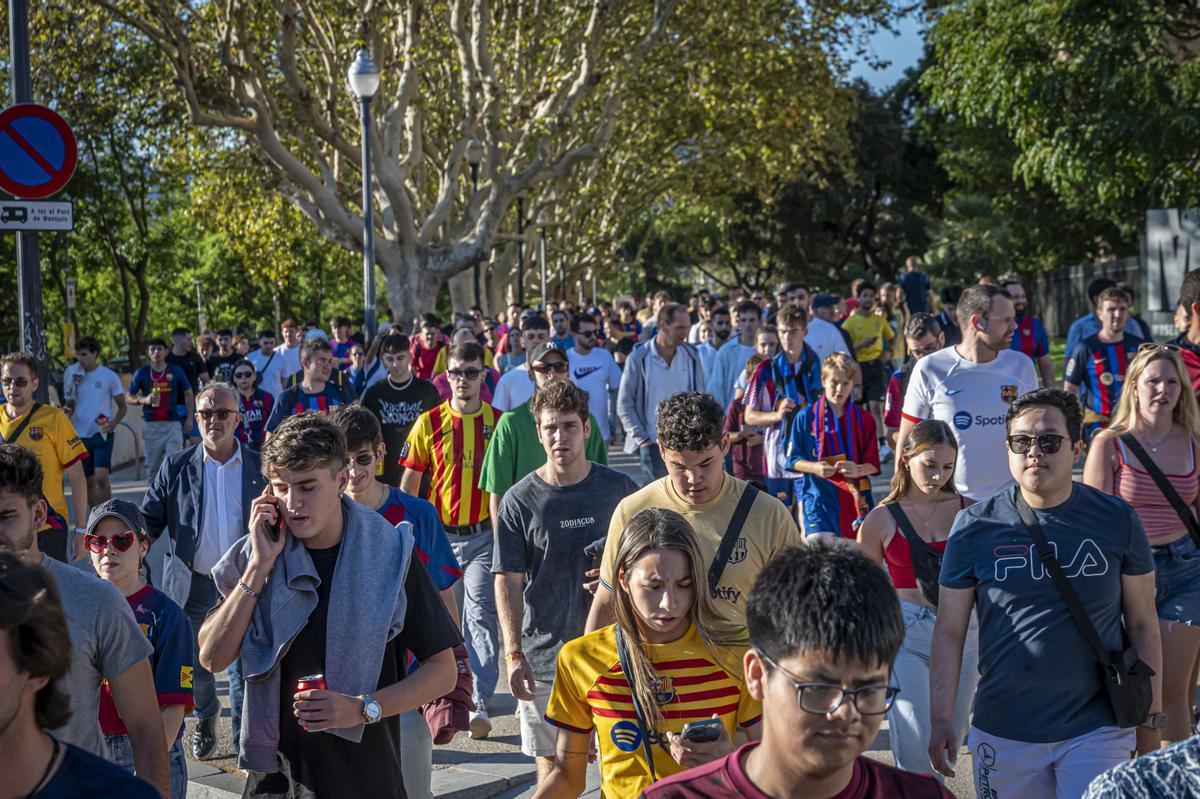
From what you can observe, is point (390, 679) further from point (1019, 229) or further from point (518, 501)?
point (1019, 229)

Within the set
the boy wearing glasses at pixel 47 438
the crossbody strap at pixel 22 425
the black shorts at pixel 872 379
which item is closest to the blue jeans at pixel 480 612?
the boy wearing glasses at pixel 47 438

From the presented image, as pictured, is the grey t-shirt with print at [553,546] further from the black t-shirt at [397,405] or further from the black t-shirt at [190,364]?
the black t-shirt at [190,364]

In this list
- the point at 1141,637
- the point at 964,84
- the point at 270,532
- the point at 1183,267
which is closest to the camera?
the point at 270,532

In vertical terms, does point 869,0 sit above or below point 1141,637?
above

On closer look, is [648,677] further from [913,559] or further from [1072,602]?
[913,559]

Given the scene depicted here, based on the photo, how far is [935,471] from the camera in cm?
606

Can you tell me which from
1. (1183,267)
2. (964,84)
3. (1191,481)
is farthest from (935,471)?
(964,84)

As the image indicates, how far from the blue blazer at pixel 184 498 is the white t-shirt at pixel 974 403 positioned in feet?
10.9

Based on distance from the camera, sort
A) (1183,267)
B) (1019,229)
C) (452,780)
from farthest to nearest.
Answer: (1019,229), (1183,267), (452,780)

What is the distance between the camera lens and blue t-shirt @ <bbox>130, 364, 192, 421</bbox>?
15.6 metres

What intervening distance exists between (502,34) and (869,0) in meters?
7.71

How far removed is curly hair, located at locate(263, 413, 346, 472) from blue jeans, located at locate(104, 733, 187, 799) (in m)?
1.05

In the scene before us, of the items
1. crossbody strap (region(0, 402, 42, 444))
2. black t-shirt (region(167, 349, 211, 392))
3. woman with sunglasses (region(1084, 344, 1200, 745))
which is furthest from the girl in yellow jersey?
black t-shirt (region(167, 349, 211, 392))

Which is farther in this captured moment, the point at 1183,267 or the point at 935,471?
the point at 1183,267
